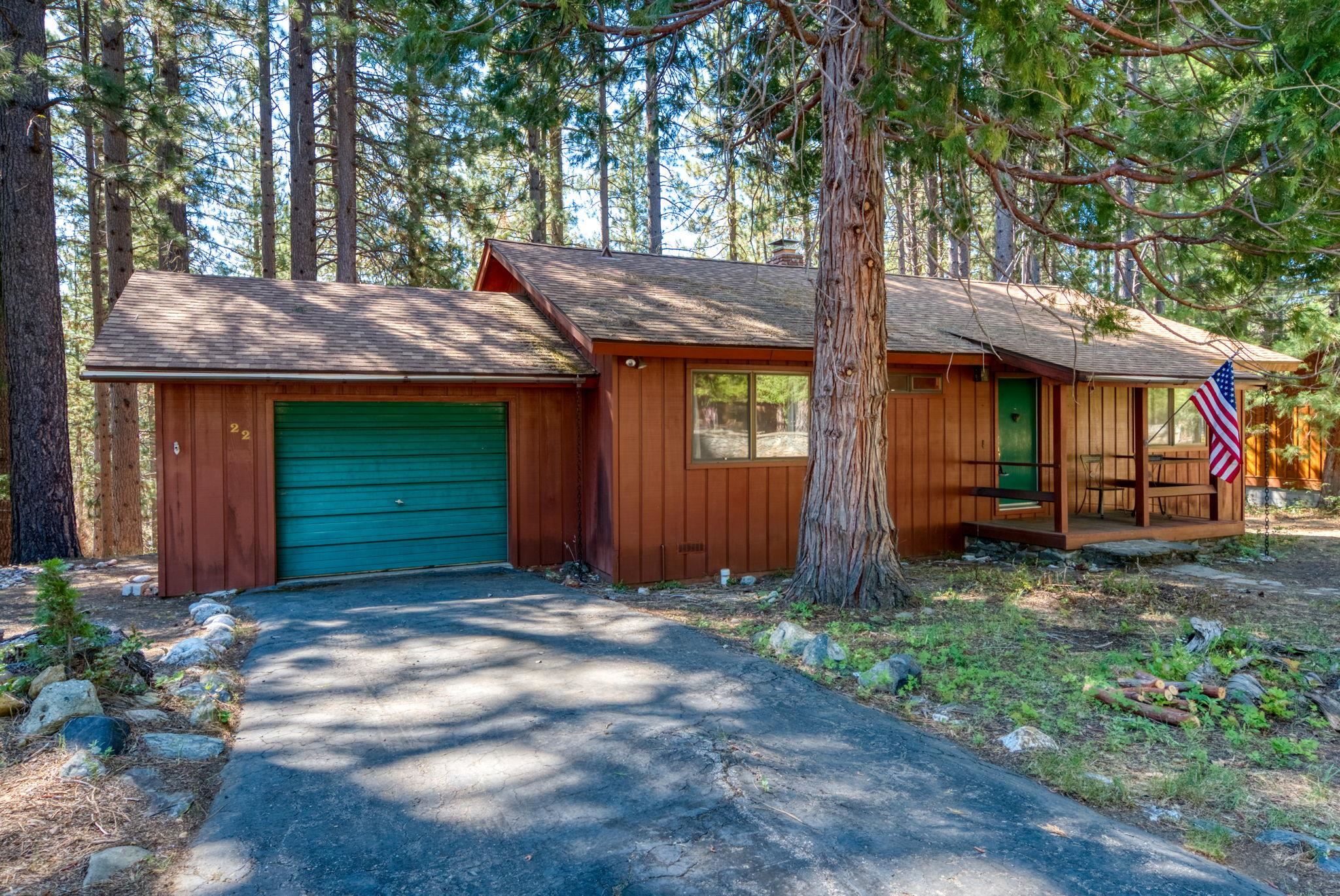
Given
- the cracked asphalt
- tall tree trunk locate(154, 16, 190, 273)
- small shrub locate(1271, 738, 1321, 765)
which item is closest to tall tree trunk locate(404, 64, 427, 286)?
tall tree trunk locate(154, 16, 190, 273)

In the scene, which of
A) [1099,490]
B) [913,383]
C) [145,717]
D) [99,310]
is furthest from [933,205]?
[99,310]

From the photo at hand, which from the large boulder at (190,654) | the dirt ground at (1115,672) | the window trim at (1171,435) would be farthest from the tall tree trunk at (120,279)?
the window trim at (1171,435)

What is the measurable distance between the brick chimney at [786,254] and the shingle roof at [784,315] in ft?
1.09

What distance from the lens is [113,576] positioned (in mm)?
8562

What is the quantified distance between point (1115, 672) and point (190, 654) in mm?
5864

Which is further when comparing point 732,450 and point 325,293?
point 325,293

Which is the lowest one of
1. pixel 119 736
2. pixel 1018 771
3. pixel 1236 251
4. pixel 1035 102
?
pixel 1018 771

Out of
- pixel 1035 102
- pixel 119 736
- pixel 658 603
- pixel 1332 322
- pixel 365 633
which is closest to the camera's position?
pixel 119 736

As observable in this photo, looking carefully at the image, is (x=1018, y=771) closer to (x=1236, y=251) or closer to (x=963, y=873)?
(x=963, y=873)

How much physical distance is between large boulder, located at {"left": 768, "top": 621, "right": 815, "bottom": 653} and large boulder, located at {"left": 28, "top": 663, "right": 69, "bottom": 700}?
410 centimetres

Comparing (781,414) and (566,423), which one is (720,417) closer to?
(781,414)

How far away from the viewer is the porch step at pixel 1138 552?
8.78 metres

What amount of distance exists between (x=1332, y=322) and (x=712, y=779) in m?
13.4

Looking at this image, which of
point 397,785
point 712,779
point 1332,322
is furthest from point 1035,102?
point 1332,322
